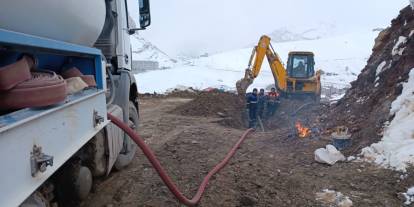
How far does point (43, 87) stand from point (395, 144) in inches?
196

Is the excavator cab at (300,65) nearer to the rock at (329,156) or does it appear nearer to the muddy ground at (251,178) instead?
the muddy ground at (251,178)

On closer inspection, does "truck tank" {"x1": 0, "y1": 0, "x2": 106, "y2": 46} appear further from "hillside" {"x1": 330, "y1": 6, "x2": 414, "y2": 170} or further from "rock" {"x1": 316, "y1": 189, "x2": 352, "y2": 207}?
"hillside" {"x1": 330, "y1": 6, "x2": 414, "y2": 170}

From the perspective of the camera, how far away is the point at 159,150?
23.5 ft

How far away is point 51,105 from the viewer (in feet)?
7.48

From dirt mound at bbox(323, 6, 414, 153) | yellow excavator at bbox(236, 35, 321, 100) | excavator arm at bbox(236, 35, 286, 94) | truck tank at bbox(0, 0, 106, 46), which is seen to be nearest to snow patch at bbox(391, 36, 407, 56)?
dirt mound at bbox(323, 6, 414, 153)

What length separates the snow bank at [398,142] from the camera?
527 centimetres

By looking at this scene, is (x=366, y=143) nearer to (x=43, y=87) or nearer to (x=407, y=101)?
(x=407, y=101)

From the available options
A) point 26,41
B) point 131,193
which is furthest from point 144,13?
point 26,41

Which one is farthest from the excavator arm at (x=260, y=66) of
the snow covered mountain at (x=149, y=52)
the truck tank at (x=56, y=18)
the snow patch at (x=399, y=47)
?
the snow covered mountain at (x=149, y=52)

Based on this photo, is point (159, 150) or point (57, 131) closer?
point (57, 131)

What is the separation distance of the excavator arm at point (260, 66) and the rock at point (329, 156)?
1035 cm

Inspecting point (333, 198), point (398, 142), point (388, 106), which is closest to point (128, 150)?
point (333, 198)

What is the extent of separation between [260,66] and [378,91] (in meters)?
8.42

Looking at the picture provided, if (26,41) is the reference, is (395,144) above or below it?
below
